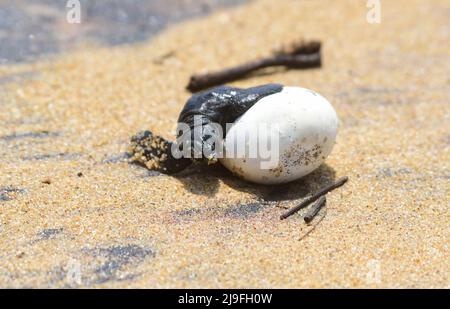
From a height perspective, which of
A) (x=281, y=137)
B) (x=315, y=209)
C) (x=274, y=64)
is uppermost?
(x=274, y=64)

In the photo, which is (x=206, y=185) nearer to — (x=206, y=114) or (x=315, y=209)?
(x=206, y=114)

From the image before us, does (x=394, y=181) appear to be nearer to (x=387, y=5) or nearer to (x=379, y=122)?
(x=379, y=122)

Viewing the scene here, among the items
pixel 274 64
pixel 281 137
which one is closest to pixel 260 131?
pixel 281 137

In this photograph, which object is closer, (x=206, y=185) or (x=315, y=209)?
(x=315, y=209)

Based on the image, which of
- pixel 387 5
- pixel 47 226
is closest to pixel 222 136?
pixel 47 226

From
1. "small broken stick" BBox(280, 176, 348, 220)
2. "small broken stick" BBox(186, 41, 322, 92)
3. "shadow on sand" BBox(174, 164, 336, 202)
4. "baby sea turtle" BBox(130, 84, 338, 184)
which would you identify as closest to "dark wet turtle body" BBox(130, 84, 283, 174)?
"baby sea turtle" BBox(130, 84, 338, 184)

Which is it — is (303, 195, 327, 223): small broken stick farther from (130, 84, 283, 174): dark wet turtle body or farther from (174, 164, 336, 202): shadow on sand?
(130, 84, 283, 174): dark wet turtle body
